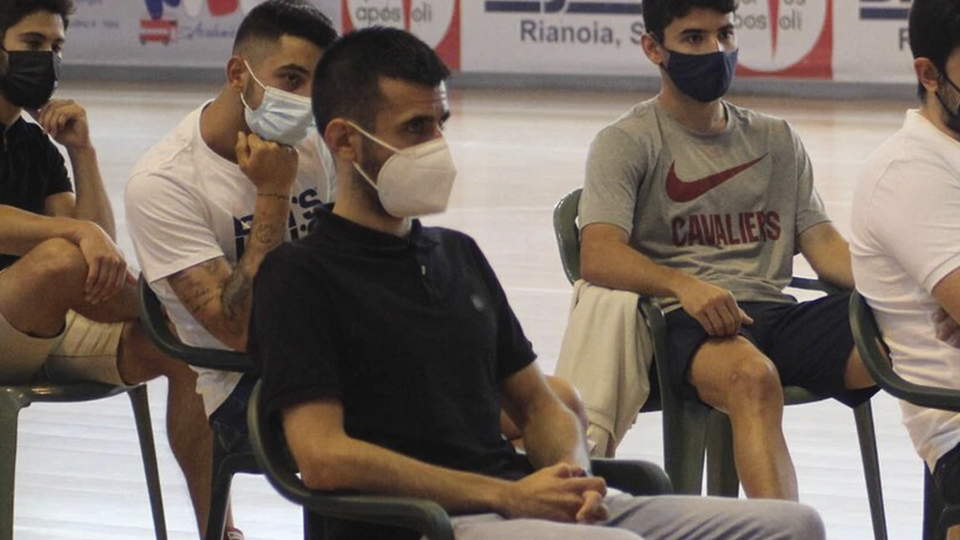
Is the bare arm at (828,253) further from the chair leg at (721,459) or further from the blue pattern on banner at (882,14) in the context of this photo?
the blue pattern on banner at (882,14)

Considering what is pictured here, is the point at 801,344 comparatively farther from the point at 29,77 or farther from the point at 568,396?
the point at 29,77

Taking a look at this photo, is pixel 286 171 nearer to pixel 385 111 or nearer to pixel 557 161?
pixel 385 111

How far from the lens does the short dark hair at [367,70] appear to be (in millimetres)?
2926

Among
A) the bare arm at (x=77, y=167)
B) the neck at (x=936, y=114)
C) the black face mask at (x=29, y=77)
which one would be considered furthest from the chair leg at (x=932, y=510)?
the black face mask at (x=29, y=77)

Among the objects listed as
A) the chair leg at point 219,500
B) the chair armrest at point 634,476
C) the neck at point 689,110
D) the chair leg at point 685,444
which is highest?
the neck at point 689,110

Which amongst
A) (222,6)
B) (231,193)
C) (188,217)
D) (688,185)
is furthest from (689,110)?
(222,6)

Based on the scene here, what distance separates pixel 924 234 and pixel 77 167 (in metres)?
2.19

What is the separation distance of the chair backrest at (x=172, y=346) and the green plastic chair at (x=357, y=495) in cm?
65

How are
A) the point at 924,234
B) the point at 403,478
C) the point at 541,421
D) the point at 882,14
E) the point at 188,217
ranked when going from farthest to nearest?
the point at 882,14
the point at 188,217
the point at 924,234
the point at 541,421
the point at 403,478

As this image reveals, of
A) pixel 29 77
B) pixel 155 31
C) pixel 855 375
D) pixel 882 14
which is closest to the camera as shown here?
pixel 855 375

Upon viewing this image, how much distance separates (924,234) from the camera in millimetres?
3201

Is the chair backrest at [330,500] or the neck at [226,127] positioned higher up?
the neck at [226,127]

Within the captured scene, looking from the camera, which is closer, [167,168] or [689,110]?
[167,168]

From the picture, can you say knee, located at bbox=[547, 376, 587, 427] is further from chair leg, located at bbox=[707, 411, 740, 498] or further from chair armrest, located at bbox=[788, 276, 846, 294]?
chair armrest, located at bbox=[788, 276, 846, 294]
